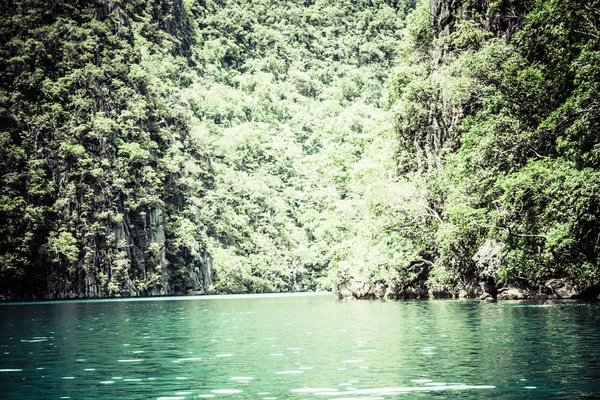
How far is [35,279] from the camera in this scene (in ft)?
246

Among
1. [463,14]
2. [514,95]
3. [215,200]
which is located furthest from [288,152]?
[514,95]

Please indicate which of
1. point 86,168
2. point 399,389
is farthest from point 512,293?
point 86,168

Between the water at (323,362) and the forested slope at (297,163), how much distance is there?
31.2ft

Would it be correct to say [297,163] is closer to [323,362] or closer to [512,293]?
[512,293]

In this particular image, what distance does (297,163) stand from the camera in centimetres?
14750

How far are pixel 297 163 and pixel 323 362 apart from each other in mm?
135585

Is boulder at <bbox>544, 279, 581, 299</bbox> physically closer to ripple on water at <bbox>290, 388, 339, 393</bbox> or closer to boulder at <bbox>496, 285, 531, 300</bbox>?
boulder at <bbox>496, 285, 531, 300</bbox>

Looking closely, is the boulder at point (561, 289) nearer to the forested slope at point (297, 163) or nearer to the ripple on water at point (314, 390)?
the forested slope at point (297, 163)

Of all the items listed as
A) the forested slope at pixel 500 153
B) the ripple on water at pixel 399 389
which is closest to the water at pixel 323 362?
the ripple on water at pixel 399 389

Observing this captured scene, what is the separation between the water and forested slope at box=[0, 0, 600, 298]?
950cm

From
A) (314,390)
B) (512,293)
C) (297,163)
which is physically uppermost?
(297,163)

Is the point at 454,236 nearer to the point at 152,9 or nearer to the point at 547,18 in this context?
the point at 547,18

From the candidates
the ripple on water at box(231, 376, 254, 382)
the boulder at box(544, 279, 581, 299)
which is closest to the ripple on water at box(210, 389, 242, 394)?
the ripple on water at box(231, 376, 254, 382)

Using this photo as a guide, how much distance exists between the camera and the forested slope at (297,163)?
27453 millimetres
